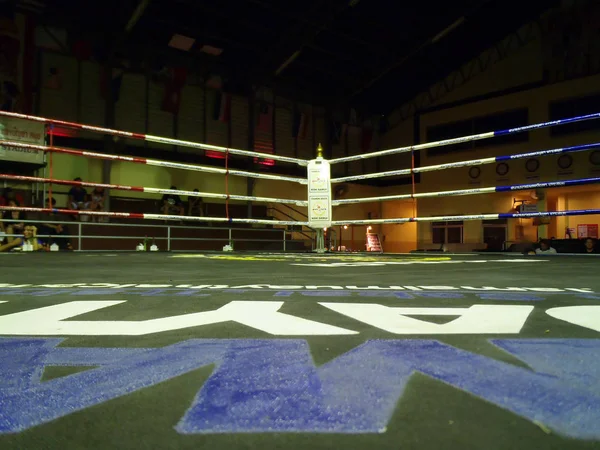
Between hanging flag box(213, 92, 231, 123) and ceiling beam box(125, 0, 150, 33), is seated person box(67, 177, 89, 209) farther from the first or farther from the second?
hanging flag box(213, 92, 231, 123)

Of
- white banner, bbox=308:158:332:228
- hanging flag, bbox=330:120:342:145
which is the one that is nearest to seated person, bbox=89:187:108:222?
white banner, bbox=308:158:332:228

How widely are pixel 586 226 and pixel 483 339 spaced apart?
612 inches

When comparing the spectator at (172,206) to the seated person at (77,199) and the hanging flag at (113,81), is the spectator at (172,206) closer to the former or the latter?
the seated person at (77,199)

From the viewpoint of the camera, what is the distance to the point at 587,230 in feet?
44.3

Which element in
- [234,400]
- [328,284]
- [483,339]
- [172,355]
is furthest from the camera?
[328,284]

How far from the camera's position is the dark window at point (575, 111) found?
12484 mm

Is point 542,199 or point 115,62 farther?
point 542,199

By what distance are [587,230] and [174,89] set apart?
14152 mm

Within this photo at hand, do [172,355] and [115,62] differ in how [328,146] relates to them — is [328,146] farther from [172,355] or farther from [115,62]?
[172,355]

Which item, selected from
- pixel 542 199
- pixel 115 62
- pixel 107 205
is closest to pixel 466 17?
pixel 542 199

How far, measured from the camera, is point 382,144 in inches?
736

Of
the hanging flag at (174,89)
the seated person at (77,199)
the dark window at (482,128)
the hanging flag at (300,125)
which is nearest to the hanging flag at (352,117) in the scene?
the hanging flag at (300,125)

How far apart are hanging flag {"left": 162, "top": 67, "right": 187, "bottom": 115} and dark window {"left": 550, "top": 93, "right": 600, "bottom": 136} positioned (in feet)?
39.0

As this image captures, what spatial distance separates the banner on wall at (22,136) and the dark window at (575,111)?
14285mm
